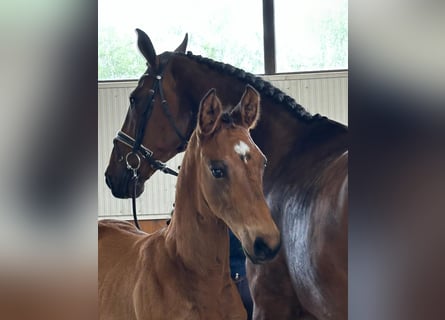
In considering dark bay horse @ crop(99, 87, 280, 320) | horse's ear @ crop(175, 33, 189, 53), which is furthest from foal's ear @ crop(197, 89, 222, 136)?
horse's ear @ crop(175, 33, 189, 53)

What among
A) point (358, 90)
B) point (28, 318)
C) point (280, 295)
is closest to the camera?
point (28, 318)

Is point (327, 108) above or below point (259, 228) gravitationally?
above

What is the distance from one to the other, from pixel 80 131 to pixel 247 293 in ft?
1.52

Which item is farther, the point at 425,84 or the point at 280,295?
the point at 280,295

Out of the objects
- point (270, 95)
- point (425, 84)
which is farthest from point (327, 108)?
point (425, 84)

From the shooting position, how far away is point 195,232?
3.30 ft

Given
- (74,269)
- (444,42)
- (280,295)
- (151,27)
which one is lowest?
(280,295)

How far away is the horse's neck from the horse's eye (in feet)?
0.18

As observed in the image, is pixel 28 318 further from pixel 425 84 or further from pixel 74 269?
pixel 425 84

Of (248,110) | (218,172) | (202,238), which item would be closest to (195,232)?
(202,238)

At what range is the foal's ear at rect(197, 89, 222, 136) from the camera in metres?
0.97

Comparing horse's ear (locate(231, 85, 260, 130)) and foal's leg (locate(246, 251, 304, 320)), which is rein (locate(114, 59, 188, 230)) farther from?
foal's leg (locate(246, 251, 304, 320))

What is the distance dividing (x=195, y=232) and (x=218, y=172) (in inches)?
5.6

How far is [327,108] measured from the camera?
105 cm
